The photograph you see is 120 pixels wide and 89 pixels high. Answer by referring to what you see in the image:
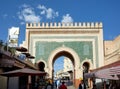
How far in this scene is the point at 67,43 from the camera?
31.2 meters

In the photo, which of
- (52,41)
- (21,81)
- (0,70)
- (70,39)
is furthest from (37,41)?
(0,70)

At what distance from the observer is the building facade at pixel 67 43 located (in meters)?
31.0

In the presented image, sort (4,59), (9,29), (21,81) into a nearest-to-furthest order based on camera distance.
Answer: (4,59) < (21,81) < (9,29)

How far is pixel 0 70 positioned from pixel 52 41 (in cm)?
1596

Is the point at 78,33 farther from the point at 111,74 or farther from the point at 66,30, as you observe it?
the point at 111,74

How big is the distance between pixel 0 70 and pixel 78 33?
1685 centimetres

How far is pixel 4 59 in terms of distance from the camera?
531 inches

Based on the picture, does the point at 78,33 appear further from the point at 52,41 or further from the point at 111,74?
the point at 111,74

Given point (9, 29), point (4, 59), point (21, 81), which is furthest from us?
point (9, 29)

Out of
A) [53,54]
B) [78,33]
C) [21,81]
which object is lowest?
[21,81]

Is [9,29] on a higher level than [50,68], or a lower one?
higher

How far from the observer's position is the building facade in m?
31.0

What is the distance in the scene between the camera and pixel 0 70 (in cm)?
1566

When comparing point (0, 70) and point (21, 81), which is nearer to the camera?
point (0, 70)
